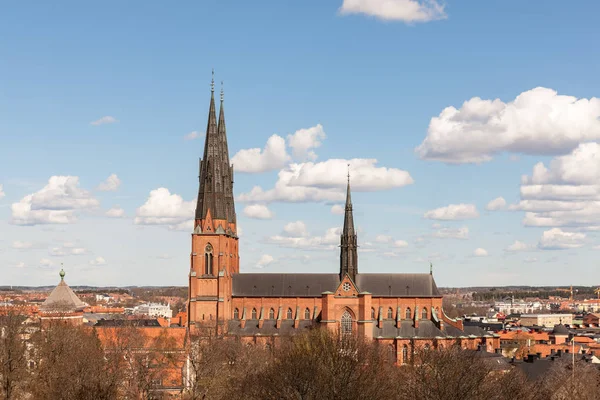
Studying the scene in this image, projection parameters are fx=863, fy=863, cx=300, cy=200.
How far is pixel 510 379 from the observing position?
239ft

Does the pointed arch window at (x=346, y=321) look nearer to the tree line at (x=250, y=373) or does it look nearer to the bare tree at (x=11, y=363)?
the tree line at (x=250, y=373)

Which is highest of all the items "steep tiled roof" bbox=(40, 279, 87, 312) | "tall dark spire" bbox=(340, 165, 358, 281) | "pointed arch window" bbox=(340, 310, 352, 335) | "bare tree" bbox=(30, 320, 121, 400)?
"tall dark spire" bbox=(340, 165, 358, 281)

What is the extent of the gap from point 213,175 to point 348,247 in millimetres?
23382

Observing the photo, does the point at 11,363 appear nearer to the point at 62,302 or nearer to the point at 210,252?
the point at 210,252

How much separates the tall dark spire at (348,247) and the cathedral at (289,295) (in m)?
0.15

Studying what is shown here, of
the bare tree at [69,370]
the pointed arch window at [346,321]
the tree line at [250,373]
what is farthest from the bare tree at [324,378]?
the pointed arch window at [346,321]

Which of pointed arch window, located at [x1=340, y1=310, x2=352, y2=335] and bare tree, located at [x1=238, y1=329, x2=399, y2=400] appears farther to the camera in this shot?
pointed arch window, located at [x1=340, y1=310, x2=352, y2=335]

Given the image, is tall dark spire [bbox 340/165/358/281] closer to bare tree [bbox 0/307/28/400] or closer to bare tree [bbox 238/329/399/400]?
bare tree [bbox 238/329/399/400]

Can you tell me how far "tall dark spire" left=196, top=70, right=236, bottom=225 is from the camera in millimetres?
131500

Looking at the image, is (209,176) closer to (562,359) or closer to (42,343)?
(42,343)

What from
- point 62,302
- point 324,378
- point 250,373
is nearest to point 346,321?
point 250,373

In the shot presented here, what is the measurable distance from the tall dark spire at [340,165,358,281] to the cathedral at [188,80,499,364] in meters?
0.15

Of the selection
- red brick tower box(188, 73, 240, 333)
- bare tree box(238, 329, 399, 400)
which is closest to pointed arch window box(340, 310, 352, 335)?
red brick tower box(188, 73, 240, 333)

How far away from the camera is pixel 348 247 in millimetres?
132250
